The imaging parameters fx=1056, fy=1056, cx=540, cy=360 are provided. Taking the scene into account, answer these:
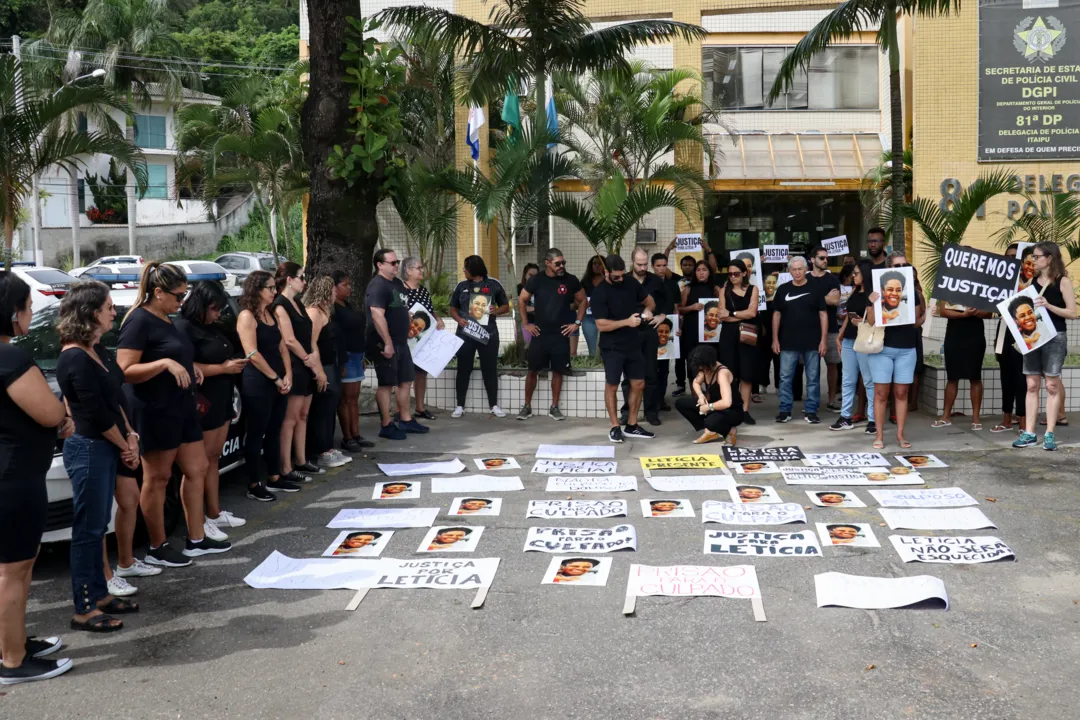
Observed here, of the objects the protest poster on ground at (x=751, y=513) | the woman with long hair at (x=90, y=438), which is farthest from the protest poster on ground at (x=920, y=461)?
the woman with long hair at (x=90, y=438)

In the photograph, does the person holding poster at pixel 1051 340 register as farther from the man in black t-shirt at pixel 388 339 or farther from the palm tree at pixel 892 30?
the man in black t-shirt at pixel 388 339

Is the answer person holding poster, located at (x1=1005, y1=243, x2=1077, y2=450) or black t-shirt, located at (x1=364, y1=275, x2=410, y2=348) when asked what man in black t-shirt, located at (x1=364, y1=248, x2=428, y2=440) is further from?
person holding poster, located at (x1=1005, y1=243, x2=1077, y2=450)

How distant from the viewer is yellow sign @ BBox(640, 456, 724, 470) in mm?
9125

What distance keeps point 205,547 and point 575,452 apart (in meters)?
3.97

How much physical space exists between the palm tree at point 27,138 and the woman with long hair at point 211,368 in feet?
15.5

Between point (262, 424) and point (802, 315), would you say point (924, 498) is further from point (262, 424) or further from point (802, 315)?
point (262, 424)

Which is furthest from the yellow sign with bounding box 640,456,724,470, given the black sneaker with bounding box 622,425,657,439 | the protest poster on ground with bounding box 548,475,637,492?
the black sneaker with bounding box 622,425,657,439

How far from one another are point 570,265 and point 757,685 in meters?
21.7

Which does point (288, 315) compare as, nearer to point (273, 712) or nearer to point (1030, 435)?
point (273, 712)

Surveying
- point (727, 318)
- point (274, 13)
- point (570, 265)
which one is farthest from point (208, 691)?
point (274, 13)

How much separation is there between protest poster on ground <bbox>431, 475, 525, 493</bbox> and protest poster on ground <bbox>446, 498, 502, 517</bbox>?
367 mm

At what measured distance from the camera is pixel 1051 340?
926 cm

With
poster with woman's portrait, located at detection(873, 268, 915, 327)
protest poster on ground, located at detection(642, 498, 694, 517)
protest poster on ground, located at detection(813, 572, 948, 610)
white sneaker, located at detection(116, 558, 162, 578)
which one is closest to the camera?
protest poster on ground, located at detection(813, 572, 948, 610)

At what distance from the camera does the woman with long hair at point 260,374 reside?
762 cm
